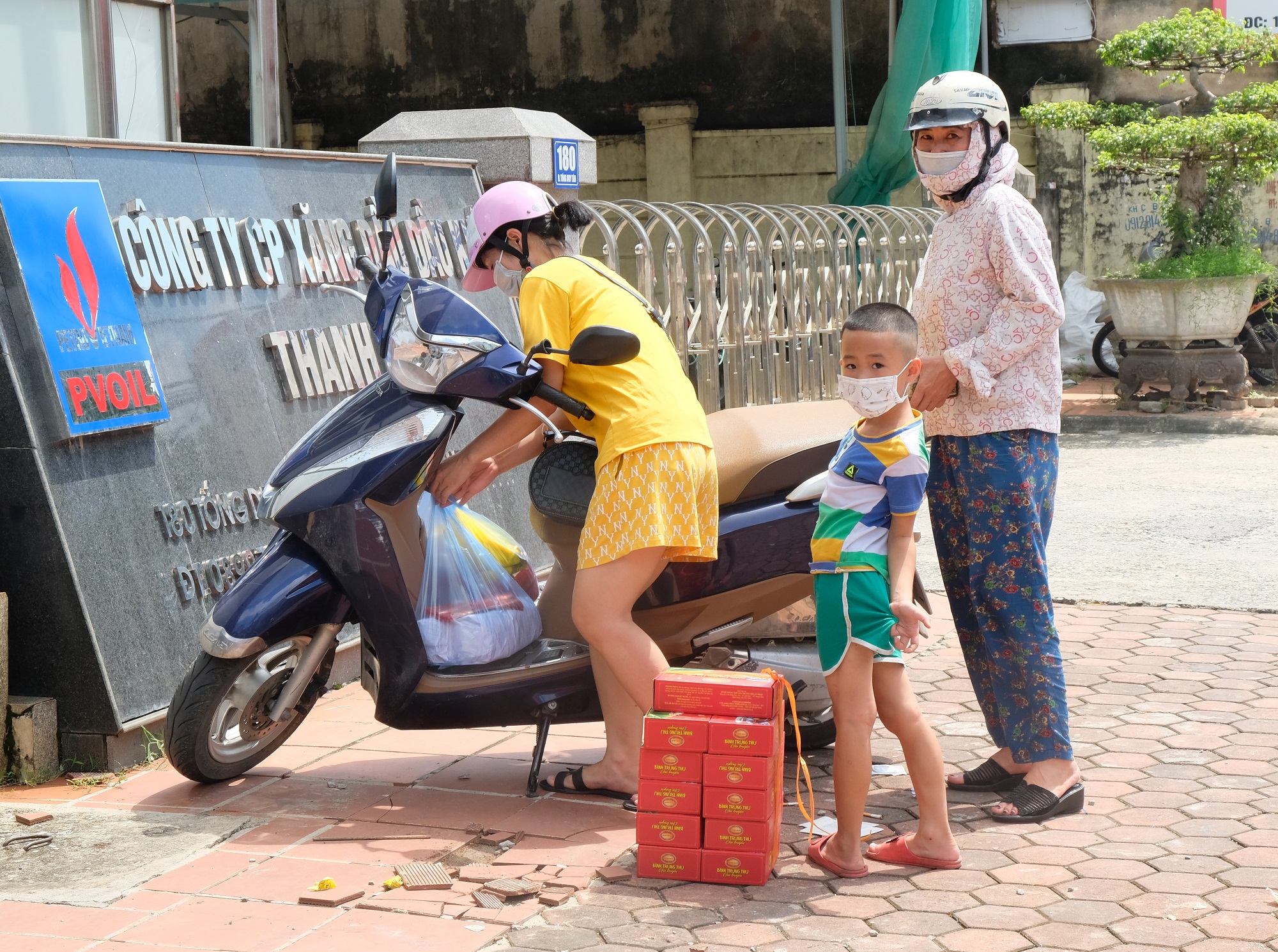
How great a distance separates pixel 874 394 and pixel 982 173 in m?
0.88

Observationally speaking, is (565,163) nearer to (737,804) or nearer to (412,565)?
(412,565)

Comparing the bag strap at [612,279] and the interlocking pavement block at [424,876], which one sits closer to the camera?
the interlocking pavement block at [424,876]

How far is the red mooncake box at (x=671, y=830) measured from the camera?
3494mm

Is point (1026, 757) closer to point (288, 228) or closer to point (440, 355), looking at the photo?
point (440, 355)

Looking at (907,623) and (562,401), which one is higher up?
(562,401)

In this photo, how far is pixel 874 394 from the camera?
3.44 metres

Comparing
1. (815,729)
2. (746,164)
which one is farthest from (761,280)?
(746,164)

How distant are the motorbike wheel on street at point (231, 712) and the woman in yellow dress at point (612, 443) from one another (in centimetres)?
65

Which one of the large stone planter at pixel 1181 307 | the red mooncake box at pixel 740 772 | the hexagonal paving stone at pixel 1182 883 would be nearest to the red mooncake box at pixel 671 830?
the red mooncake box at pixel 740 772

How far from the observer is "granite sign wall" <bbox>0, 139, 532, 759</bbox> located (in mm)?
4207

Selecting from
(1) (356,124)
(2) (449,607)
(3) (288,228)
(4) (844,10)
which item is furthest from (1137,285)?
(1) (356,124)

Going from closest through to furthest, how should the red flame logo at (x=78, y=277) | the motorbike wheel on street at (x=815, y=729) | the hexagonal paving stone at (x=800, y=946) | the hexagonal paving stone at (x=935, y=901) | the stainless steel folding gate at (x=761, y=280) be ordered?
the hexagonal paving stone at (x=800, y=946), the hexagonal paving stone at (x=935, y=901), the red flame logo at (x=78, y=277), the motorbike wheel on street at (x=815, y=729), the stainless steel folding gate at (x=761, y=280)

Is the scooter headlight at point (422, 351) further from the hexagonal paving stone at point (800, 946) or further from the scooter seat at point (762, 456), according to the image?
the hexagonal paving stone at point (800, 946)

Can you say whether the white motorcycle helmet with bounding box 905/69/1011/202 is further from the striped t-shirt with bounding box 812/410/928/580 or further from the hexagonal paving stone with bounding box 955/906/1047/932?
the hexagonal paving stone with bounding box 955/906/1047/932
